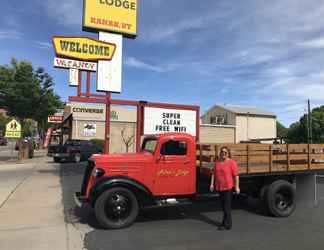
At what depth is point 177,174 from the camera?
25.7 ft

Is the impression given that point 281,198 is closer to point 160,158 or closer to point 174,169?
point 174,169

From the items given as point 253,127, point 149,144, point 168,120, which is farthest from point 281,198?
point 253,127

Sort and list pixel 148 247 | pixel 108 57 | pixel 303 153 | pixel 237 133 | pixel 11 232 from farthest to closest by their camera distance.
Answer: pixel 237 133
pixel 108 57
pixel 303 153
pixel 11 232
pixel 148 247

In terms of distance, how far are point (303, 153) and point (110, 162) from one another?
5.00 metres

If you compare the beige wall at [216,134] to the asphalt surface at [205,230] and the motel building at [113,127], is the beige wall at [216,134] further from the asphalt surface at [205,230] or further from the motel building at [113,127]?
the asphalt surface at [205,230]

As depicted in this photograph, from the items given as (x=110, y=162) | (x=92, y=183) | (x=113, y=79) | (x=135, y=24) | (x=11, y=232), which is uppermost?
(x=135, y=24)

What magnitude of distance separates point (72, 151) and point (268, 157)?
65.8 feet

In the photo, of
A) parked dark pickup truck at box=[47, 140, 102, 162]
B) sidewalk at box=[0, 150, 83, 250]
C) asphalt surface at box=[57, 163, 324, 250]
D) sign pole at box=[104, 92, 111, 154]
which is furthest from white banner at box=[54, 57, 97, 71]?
parked dark pickup truck at box=[47, 140, 102, 162]

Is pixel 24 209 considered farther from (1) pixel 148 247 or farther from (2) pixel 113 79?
(2) pixel 113 79

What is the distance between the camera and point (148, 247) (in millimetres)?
6000

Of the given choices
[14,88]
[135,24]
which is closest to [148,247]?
[135,24]

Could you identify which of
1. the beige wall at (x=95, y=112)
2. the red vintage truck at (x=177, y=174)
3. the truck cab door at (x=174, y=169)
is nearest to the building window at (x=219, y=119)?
the beige wall at (x=95, y=112)

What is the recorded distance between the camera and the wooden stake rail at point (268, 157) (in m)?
8.12

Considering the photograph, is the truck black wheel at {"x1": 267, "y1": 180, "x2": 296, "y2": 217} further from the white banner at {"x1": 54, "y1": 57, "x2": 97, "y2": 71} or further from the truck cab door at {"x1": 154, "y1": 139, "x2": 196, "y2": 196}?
the white banner at {"x1": 54, "y1": 57, "x2": 97, "y2": 71}
